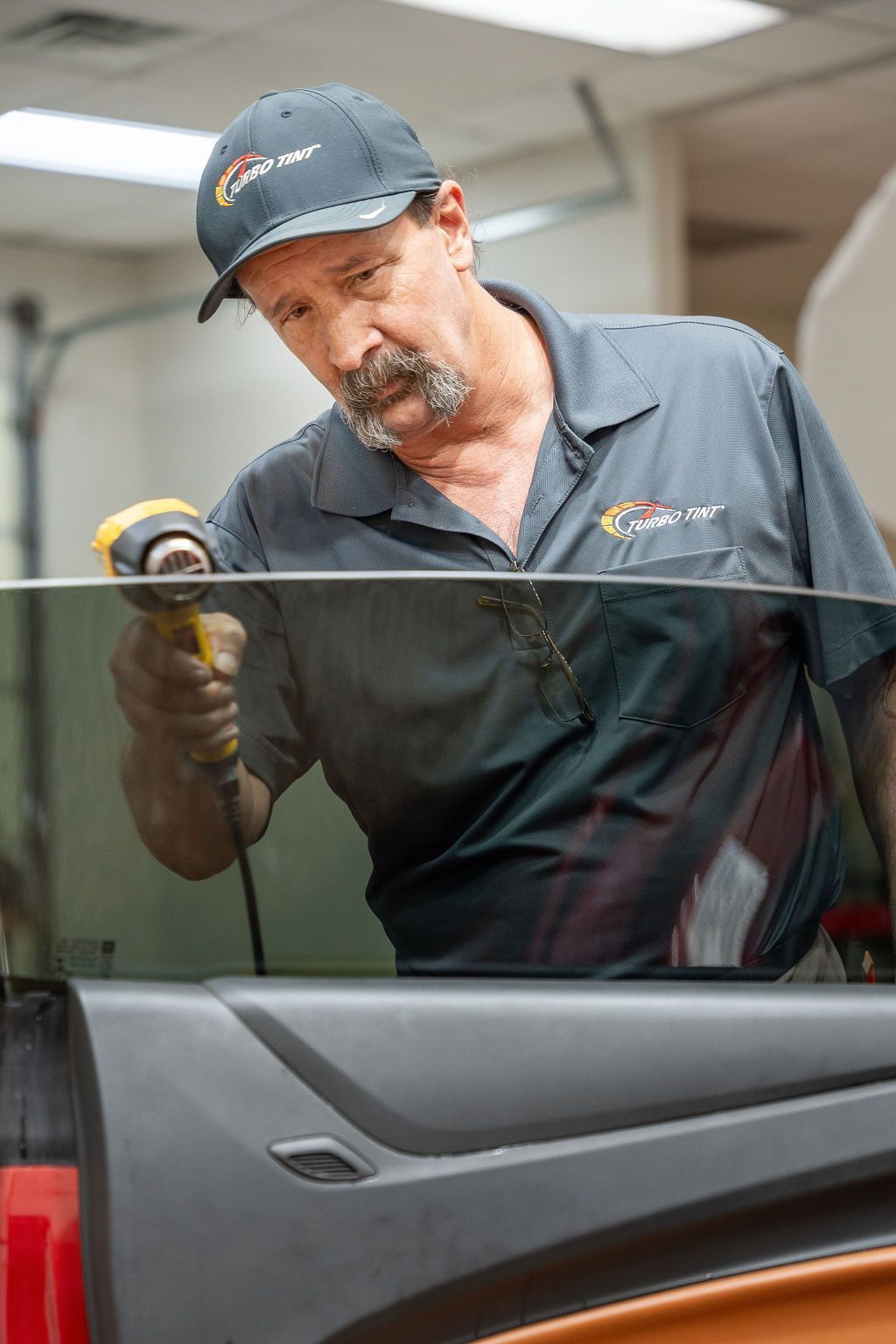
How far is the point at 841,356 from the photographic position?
145 inches

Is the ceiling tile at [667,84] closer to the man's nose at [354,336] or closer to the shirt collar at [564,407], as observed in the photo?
the shirt collar at [564,407]

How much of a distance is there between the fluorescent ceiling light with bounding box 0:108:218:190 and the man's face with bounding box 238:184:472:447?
292 centimetres

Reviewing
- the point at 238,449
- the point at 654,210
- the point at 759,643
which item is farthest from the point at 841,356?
the point at 759,643

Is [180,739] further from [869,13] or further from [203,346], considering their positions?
[203,346]

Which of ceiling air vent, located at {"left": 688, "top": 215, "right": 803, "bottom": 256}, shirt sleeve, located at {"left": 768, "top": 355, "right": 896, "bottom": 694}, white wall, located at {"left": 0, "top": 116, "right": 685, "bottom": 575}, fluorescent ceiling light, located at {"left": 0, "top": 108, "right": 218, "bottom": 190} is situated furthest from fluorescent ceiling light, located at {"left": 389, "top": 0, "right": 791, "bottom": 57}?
shirt sleeve, located at {"left": 768, "top": 355, "right": 896, "bottom": 694}

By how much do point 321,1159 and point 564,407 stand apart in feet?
2.81

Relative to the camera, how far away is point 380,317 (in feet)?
4.35

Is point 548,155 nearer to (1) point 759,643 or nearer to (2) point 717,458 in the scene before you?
(2) point 717,458

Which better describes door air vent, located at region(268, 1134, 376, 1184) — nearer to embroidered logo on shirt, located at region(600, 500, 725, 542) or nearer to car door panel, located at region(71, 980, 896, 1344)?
car door panel, located at region(71, 980, 896, 1344)

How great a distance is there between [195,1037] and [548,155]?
13.7 ft

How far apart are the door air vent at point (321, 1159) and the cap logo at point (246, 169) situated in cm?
90

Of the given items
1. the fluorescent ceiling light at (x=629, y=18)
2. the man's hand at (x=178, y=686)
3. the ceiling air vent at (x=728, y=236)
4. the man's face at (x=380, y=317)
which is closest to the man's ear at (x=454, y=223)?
the man's face at (x=380, y=317)

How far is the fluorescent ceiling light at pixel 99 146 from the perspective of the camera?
154 inches

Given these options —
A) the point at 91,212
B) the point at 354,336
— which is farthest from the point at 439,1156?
the point at 91,212
